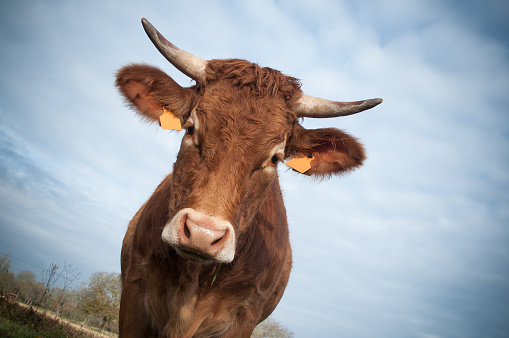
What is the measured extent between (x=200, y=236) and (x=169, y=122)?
6.63 feet

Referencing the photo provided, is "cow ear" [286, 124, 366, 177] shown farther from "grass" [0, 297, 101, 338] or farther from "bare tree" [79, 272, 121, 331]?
"bare tree" [79, 272, 121, 331]

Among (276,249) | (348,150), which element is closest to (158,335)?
(276,249)

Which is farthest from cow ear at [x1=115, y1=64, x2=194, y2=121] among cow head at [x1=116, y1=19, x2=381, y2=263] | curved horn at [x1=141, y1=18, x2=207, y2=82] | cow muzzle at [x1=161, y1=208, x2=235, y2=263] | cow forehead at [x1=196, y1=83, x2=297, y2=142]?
cow muzzle at [x1=161, y1=208, x2=235, y2=263]

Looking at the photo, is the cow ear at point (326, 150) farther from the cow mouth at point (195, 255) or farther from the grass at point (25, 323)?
the grass at point (25, 323)

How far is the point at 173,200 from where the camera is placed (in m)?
3.06

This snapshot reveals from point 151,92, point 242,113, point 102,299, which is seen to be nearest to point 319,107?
point 242,113

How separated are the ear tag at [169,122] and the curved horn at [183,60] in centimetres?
52

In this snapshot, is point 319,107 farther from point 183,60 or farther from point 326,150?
point 183,60

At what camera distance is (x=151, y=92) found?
4.02 meters

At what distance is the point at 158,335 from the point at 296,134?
2793 millimetres

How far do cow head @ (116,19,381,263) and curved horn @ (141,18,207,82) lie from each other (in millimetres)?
11

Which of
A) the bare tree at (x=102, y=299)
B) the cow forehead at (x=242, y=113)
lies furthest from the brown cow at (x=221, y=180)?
the bare tree at (x=102, y=299)

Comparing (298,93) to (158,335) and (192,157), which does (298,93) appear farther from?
(158,335)

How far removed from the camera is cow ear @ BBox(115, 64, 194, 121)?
381 cm
